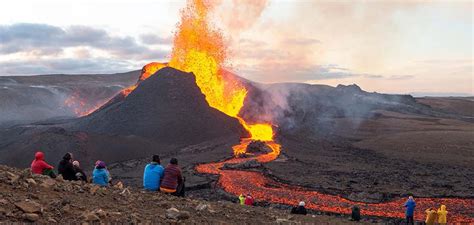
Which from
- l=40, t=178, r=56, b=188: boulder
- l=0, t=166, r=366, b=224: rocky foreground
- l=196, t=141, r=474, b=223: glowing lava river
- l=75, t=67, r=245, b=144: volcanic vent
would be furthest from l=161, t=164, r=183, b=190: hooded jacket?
l=75, t=67, r=245, b=144: volcanic vent

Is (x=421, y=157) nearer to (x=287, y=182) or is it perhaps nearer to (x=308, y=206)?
(x=287, y=182)

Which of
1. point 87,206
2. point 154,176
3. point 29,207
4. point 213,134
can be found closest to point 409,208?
point 154,176

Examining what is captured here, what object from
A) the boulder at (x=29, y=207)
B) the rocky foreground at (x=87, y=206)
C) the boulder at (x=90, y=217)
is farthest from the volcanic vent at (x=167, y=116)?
the boulder at (x=29, y=207)

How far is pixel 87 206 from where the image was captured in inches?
341

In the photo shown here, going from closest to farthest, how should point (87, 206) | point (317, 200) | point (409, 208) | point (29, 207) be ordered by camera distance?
point (29, 207) → point (87, 206) → point (409, 208) → point (317, 200)

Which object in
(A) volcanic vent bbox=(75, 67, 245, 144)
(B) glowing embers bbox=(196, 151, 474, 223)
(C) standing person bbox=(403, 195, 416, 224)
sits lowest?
(B) glowing embers bbox=(196, 151, 474, 223)

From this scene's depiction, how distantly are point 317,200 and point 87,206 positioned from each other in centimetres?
2121

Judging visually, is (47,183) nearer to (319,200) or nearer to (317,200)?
(317,200)

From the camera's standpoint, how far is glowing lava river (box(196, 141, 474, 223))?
25.5m

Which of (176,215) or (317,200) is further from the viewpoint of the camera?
(317,200)

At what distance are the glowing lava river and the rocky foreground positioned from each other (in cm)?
1552

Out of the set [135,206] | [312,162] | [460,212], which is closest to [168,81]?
[312,162]

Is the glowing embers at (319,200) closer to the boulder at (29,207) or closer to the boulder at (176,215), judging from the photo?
the boulder at (176,215)

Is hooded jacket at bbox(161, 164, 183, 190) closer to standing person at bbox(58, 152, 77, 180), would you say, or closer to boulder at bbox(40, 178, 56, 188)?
standing person at bbox(58, 152, 77, 180)
